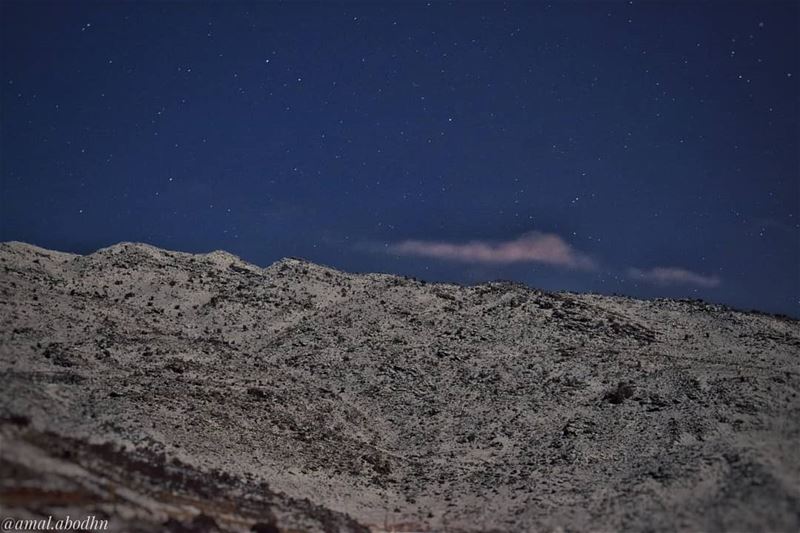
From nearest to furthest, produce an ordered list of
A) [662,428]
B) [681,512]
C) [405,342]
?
[681,512]
[662,428]
[405,342]

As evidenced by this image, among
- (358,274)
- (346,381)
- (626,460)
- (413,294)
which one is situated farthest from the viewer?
(358,274)

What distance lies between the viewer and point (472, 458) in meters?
31.7

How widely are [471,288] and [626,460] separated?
1106 inches

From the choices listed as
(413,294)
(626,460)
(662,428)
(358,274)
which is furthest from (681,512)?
(358,274)

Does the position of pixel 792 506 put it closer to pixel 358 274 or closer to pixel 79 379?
pixel 79 379

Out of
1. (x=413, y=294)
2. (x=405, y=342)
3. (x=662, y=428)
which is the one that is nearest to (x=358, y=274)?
(x=413, y=294)

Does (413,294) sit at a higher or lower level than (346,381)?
higher

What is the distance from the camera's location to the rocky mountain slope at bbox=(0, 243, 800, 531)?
21.2 m

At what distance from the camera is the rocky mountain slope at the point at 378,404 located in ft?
69.6

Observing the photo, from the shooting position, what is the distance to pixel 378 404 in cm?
3797


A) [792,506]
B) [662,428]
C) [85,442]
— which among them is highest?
[662,428]

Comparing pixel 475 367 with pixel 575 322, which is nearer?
pixel 475 367

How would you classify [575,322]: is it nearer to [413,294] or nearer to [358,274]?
[413,294]

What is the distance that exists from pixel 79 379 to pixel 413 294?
28.0 meters
